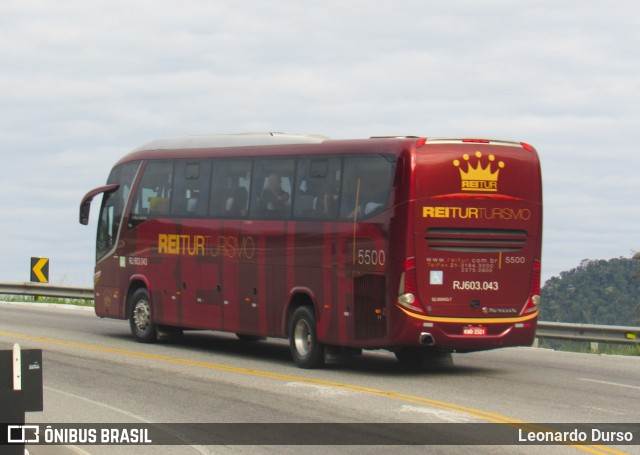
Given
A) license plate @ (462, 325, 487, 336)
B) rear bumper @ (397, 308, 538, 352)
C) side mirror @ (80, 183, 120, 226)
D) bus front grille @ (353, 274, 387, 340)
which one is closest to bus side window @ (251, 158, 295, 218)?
bus front grille @ (353, 274, 387, 340)

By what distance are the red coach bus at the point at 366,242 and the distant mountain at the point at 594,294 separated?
38651 mm

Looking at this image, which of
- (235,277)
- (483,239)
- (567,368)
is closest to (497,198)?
(483,239)

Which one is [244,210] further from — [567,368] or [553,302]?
[553,302]

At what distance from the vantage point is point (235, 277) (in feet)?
66.6

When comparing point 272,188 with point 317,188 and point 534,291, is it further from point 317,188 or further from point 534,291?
point 534,291

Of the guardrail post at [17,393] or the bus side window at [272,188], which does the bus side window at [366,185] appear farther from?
the guardrail post at [17,393]

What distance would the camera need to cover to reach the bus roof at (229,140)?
19.2 m

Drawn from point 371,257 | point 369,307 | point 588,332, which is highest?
point 371,257

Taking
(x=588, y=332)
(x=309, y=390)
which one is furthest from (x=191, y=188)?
(x=588, y=332)

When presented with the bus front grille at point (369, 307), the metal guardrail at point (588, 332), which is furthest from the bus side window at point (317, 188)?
the metal guardrail at point (588, 332)

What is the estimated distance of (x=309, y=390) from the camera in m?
15.6

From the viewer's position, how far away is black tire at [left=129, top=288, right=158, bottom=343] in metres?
22.9

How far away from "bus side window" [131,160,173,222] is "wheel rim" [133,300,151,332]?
1.68 metres

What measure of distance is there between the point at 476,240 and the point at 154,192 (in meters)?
7.64
